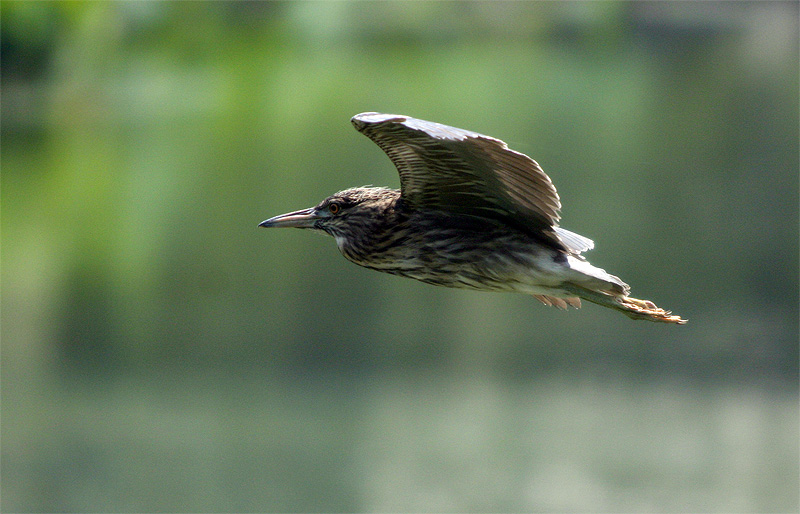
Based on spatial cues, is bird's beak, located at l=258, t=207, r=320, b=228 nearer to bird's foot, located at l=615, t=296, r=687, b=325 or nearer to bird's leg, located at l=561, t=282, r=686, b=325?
bird's leg, located at l=561, t=282, r=686, b=325

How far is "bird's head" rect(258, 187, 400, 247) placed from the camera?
4.21 metres

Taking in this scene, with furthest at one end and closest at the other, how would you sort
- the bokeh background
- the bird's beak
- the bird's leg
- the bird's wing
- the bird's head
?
the bokeh background → the bird's beak → the bird's head → the bird's leg → the bird's wing

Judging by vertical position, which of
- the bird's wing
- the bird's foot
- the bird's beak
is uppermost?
the bird's wing

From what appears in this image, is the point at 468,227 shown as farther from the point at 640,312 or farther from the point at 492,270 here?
the point at 640,312

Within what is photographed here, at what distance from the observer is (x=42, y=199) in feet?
70.8

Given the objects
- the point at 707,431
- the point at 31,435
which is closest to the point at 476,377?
the point at 707,431

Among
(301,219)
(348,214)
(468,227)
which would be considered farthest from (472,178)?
(301,219)

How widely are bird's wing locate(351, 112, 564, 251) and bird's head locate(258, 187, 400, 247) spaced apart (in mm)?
178

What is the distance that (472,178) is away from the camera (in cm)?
382

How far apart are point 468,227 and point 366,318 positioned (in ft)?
45.4

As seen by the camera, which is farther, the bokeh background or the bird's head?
the bokeh background

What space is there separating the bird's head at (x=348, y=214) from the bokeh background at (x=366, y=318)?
10.7 m

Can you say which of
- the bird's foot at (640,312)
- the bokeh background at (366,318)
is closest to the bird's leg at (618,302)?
the bird's foot at (640,312)

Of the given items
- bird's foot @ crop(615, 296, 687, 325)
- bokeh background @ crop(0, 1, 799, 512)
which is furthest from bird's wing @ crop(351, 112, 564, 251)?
bokeh background @ crop(0, 1, 799, 512)
